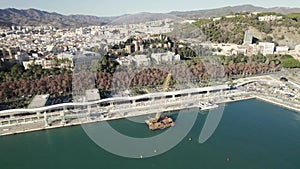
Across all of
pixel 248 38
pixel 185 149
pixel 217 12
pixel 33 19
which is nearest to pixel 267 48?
pixel 248 38

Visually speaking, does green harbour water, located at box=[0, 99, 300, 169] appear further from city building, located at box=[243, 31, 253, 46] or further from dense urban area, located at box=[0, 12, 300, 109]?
city building, located at box=[243, 31, 253, 46]

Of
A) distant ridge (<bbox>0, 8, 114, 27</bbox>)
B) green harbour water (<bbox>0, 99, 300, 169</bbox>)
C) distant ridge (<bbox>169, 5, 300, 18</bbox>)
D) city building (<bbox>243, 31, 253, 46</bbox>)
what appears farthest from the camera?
distant ridge (<bbox>0, 8, 114, 27</bbox>)

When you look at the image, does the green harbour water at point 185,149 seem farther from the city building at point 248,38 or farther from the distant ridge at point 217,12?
the distant ridge at point 217,12

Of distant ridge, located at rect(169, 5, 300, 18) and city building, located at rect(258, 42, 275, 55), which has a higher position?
distant ridge, located at rect(169, 5, 300, 18)

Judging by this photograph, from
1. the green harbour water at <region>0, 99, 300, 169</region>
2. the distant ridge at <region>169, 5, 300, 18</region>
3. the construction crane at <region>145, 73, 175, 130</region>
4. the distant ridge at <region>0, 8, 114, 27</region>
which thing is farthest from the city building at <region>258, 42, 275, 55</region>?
the distant ridge at <region>0, 8, 114, 27</region>

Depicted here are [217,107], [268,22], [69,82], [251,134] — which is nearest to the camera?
[251,134]

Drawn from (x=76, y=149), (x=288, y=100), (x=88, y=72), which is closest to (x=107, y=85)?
(x=88, y=72)

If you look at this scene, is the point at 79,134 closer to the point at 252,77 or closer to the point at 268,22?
the point at 252,77

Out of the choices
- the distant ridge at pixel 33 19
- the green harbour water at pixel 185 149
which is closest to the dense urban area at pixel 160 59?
the green harbour water at pixel 185 149

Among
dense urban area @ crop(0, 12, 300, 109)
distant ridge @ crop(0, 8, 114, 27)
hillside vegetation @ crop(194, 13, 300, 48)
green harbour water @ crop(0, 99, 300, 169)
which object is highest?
distant ridge @ crop(0, 8, 114, 27)
